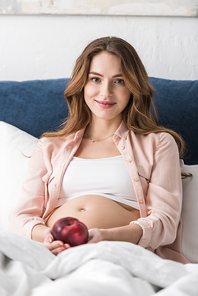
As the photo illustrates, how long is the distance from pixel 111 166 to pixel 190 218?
378mm

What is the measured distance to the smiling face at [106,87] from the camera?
1.45 meters

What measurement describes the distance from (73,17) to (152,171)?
107 centimetres

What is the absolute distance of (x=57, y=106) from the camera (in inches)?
70.5

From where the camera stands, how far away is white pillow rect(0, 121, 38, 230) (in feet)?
5.03

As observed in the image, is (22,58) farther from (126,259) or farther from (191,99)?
(126,259)

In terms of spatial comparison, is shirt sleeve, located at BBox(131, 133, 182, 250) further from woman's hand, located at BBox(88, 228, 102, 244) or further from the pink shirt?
woman's hand, located at BBox(88, 228, 102, 244)

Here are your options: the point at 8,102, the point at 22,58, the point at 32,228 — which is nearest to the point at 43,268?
the point at 32,228

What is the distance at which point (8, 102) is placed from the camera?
1800 mm

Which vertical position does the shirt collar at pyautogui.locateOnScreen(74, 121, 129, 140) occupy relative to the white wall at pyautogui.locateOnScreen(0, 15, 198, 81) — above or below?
below

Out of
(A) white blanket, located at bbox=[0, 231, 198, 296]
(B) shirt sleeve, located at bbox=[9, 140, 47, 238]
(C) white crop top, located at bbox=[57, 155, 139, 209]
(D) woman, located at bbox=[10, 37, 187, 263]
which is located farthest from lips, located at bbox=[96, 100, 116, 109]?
(A) white blanket, located at bbox=[0, 231, 198, 296]

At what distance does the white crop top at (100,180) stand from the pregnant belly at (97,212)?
38 mm

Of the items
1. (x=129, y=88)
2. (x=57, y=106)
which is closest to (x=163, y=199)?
(x=129, y=88)

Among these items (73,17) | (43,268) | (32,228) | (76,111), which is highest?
(73,17)

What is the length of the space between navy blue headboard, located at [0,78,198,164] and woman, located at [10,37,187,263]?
0.49 feet
